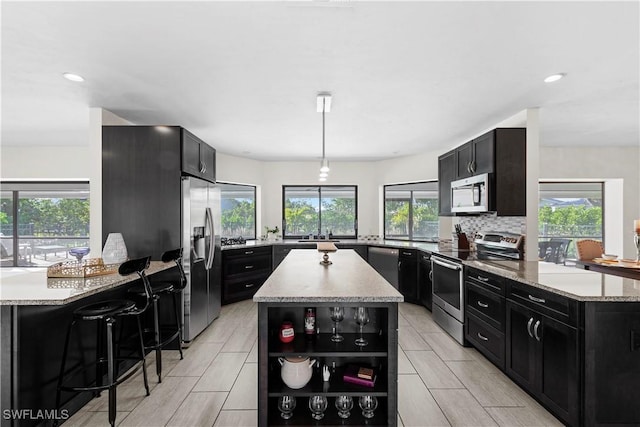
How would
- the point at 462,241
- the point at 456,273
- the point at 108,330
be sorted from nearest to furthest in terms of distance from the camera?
the point at 108,330
the point at 456,273
the point at 462,241

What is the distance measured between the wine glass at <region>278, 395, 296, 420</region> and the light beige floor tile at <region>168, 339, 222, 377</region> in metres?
1.27

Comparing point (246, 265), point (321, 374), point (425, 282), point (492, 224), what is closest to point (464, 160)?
point (492, 224)

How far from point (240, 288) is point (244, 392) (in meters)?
2.82

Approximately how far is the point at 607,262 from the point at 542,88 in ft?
8.95

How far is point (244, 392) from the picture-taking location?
2.51m

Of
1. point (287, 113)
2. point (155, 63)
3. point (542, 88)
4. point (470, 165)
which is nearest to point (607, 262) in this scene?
point (470, 165)

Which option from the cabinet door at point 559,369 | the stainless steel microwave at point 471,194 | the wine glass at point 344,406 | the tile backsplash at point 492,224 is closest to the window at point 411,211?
the tile backsplash at point 492,224

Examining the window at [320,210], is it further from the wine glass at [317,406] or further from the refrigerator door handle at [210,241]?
the wine glass at [317,406]

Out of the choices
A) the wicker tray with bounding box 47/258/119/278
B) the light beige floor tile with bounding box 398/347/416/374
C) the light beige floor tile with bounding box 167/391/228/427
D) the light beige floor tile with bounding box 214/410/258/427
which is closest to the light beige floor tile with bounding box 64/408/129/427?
the light beige floor tile with bounding box 167/391/228/427

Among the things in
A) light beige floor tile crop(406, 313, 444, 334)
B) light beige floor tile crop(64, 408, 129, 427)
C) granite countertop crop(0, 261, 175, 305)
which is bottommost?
light beige floor tile crop(406, 313, 444, 334)

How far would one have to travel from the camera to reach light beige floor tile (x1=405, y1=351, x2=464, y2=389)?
264cm

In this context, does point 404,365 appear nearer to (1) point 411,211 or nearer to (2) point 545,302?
(2) point 545,302

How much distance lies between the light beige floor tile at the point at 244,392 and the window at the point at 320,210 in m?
3.86

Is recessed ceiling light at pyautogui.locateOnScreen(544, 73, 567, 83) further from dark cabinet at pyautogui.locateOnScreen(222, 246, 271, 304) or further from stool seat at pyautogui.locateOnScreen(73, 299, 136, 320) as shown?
dark cabinet at pyautogui.locateOnScreen(222, 246, 271, 304)
